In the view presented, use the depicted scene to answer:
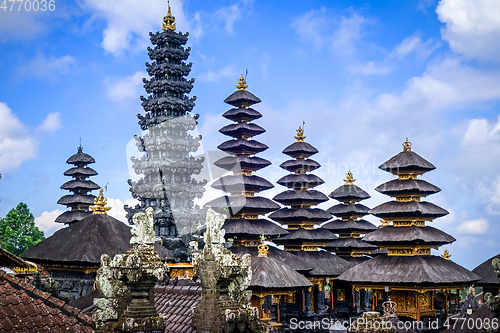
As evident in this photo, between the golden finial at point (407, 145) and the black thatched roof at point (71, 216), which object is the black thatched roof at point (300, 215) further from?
the black thatched roof at point (71, 216)

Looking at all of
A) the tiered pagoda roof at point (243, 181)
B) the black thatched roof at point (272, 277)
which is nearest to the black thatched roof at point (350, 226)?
the tiered pagoda roof at point (243, 181)

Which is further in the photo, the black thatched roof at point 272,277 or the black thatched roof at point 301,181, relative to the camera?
the black thatched roof at point 301,181

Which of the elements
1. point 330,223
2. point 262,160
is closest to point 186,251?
point 262,160

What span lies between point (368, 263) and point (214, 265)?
19.4 m

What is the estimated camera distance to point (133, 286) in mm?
9414

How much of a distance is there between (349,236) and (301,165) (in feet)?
19.9

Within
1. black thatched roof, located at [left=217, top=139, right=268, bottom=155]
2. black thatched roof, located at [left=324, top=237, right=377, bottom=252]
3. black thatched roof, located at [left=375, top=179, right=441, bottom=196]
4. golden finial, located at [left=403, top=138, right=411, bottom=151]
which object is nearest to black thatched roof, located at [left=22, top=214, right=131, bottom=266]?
black thatched roof, located at [left=217, top=139, right=268, bottom=155]

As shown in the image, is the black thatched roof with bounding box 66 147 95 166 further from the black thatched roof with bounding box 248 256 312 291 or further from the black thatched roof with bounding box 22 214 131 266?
the black thatched roof with bounding box 248 256 312 291

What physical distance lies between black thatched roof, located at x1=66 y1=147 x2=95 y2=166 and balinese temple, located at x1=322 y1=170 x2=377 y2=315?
17197 millimetres

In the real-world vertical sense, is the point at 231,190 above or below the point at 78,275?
above

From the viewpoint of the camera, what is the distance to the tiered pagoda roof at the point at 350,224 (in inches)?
1433

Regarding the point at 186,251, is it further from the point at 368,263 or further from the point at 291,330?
the point at 368,263

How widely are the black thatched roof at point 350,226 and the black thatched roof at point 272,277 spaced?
39.0 ft

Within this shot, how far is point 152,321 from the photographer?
30.4 feet
